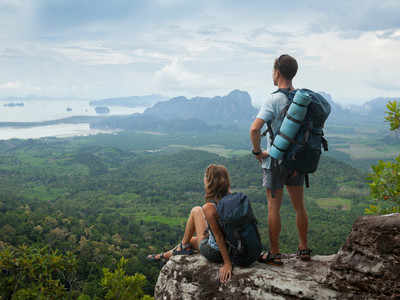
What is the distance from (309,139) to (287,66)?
3.91 ft

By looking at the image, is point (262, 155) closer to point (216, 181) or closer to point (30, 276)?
point (216, 181)

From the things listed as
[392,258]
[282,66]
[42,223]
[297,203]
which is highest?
[282,66]

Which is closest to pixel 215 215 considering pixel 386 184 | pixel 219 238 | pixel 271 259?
pixel 219 238

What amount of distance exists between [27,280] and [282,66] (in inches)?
922

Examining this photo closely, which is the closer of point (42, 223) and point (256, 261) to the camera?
point (256, 261)

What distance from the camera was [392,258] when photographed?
159 inches

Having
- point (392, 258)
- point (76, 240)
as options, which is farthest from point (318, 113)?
point (76, 240)

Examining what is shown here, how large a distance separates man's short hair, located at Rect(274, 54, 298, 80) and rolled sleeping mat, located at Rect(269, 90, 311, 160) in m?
0.51

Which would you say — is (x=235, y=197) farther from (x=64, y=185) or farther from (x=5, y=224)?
(x=64, y=185)

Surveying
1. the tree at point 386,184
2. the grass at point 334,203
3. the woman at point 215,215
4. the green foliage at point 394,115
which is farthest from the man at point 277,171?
the grass at point 334,203

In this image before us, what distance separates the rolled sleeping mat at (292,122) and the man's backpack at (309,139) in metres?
0.08

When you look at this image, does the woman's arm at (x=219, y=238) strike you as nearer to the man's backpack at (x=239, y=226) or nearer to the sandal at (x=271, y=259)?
the man's backpack at (x=239, y=226)

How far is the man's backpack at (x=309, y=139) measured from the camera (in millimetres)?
4734

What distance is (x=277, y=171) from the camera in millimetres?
5129
